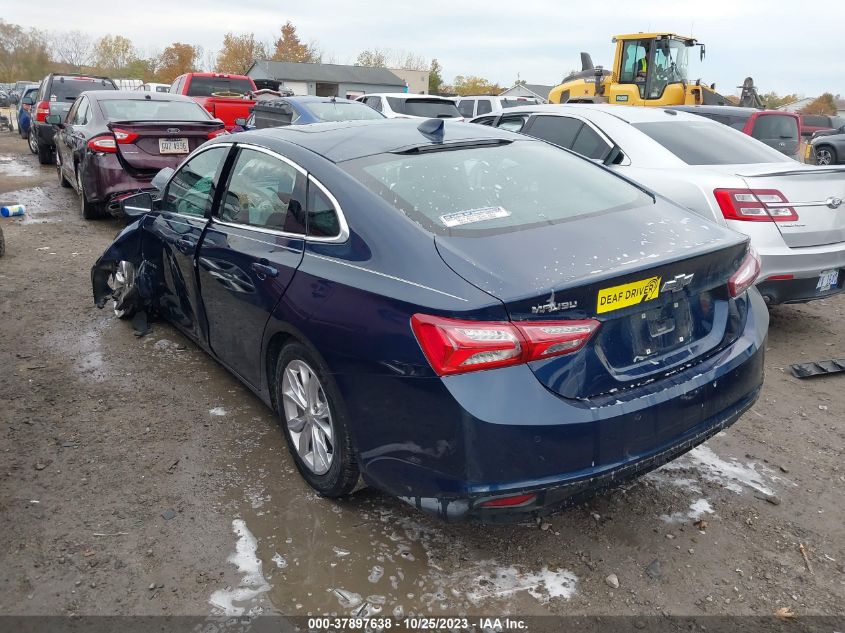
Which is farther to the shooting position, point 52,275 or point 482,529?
point 52,275

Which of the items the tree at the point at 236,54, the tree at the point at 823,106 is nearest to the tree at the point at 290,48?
the tree at the point at 236,54

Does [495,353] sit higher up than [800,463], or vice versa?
[495,353]

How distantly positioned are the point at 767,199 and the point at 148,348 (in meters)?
4.53

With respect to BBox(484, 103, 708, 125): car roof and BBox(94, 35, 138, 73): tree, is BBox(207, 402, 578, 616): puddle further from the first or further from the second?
BBox(94, 35, 138, 73): tree

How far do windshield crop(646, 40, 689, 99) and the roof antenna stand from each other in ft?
45.4

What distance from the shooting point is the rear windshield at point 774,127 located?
10.9 meters

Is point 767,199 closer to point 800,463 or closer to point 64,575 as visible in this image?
point 800,463

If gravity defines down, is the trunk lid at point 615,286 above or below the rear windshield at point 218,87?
below

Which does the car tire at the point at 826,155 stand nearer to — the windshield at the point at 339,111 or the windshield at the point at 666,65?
the windshield at the point at 666,65

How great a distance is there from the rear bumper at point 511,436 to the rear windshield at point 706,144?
348cm

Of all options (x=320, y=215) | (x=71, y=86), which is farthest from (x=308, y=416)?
(x=71, y=86)

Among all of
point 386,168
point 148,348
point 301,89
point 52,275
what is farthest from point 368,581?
point 301,89

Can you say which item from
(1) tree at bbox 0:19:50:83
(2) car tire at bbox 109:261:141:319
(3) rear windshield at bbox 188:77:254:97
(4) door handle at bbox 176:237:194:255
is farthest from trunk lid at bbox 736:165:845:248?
(1) tree at bbox 0:19:50:83

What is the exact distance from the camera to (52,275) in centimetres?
681
